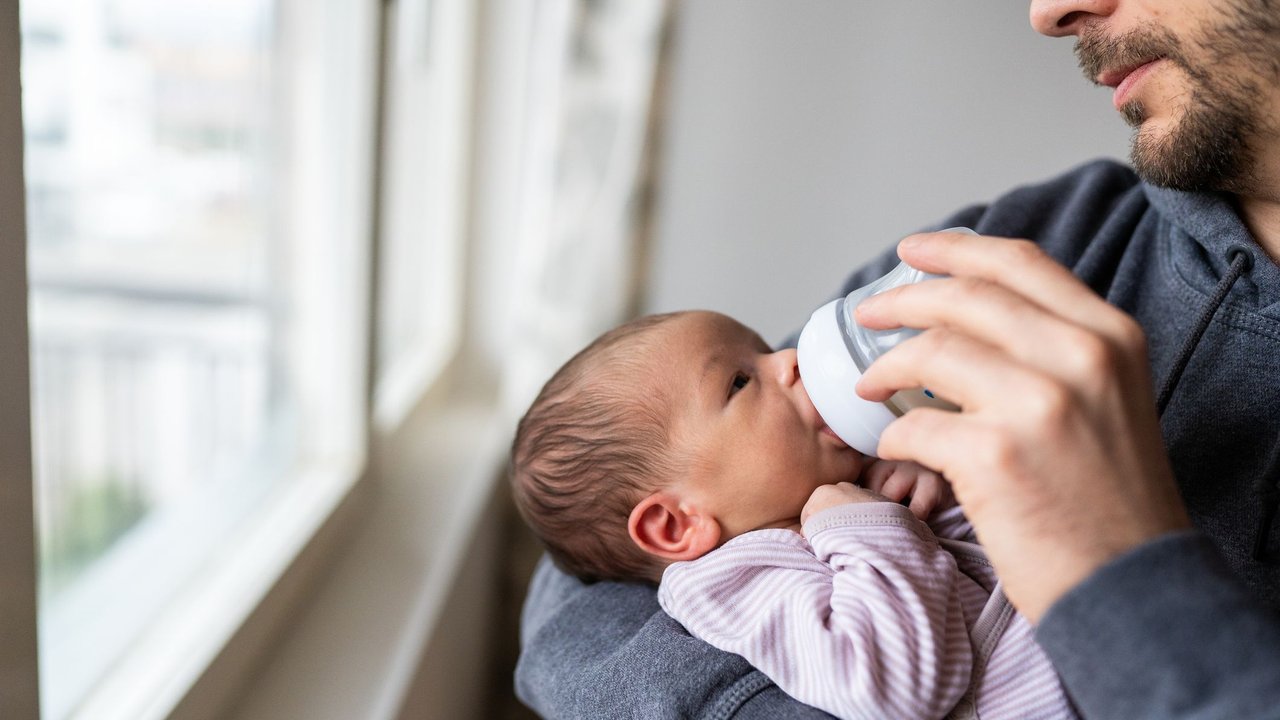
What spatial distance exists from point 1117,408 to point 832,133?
7.29 ft

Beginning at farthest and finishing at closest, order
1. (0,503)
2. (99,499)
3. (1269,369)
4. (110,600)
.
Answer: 1. (99,499)
2. (110,600)
3. (1269,369)
4. (0,503)

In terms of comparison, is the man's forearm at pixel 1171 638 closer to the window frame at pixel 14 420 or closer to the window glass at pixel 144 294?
the window frame at pixel 14 420

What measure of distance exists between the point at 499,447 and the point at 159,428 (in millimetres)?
901

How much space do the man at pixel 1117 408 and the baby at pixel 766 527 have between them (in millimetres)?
53

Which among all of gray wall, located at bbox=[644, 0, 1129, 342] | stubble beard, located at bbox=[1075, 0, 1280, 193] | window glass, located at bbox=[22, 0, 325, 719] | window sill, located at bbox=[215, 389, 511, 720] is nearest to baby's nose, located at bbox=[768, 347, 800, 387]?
stubble beard, located at bbox=[1075, 0, 1280, 193]

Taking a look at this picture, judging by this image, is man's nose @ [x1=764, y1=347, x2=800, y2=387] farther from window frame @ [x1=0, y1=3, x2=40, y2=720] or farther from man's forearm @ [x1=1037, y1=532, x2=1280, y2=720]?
window frame @ [x1=0, y1=3, x2=40, y2=720]

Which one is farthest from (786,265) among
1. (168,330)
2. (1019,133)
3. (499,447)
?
(168,330)

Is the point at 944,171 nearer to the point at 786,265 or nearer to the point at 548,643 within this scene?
the point at 786,265

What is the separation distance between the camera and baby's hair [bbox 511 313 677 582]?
1.05 metres

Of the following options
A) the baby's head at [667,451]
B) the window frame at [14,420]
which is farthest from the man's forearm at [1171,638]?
the window frame at [14,420]

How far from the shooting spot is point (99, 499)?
2.04 metres

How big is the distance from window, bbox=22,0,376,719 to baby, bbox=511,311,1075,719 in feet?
1.64

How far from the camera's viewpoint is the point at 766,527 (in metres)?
1.02

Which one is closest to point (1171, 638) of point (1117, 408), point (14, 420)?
point (1117, 408)
